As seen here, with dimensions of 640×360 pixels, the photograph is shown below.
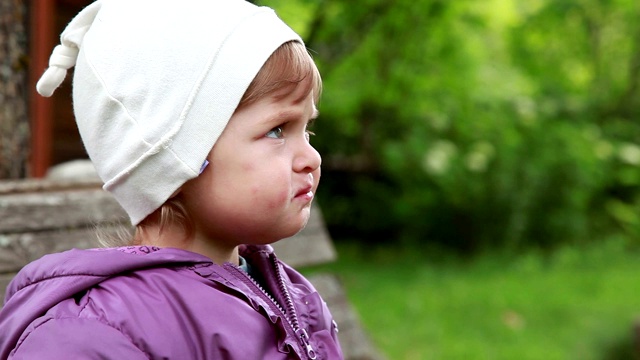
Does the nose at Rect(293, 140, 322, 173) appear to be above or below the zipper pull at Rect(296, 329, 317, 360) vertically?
above

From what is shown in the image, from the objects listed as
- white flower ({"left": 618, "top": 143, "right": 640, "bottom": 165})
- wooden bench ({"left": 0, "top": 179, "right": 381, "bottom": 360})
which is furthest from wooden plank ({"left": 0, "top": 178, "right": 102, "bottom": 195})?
white flower ({"left": 618, "top": 143, "right": 640, "bottom": 165})

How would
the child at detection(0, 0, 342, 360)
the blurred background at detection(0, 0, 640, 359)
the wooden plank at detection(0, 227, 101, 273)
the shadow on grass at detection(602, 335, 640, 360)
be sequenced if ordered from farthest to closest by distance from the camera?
the blurred background at detection(0, 0, 640, 359), the shadow on grass at detection(602, 335, 640, 360), the wooden plank at detection(0, 227, 101, 273), the child at detection(0, 0, 342, 360)

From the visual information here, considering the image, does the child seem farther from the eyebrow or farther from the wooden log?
the wooden log

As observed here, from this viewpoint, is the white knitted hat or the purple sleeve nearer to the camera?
the purple sleeve

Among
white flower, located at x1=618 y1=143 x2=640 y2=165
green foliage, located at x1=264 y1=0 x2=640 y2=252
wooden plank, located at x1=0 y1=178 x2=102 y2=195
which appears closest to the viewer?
wooden plank, located at x1=0 y1=178 x2=102 y2=195

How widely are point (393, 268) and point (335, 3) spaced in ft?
8.93

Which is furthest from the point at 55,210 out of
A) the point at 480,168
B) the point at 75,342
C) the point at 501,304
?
the point at 480,168

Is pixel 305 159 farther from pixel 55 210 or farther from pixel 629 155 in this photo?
pixel 629 155

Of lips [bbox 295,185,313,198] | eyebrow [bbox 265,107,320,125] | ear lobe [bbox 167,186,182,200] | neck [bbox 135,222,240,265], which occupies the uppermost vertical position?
eyebrow [bbox 265,107,320,125]

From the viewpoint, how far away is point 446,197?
10938 millimetres

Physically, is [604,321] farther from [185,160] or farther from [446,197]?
[185,160]

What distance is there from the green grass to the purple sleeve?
5.25m

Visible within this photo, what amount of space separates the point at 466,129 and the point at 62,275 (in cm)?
931

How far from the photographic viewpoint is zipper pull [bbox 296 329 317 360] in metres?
1.94
